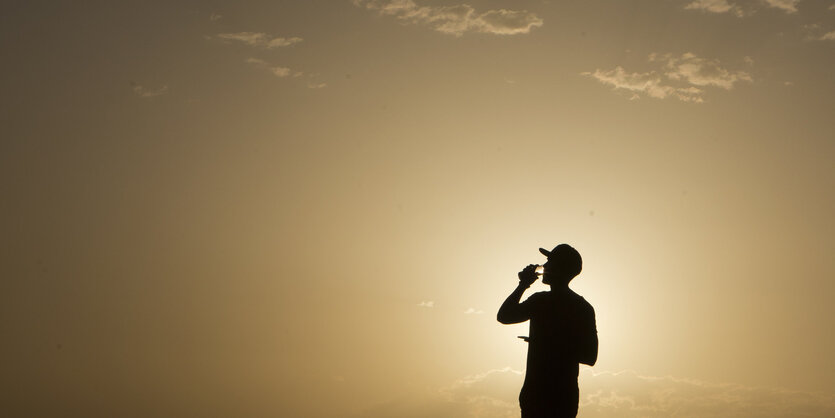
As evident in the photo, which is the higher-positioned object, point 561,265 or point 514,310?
point 561,265

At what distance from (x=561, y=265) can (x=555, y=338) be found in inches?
25.8

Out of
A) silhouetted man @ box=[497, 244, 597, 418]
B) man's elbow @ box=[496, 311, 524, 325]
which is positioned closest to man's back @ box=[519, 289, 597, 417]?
silhouetted man @ box=[497, 244, 597, 418]

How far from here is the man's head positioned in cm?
1109

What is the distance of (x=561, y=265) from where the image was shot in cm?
1110

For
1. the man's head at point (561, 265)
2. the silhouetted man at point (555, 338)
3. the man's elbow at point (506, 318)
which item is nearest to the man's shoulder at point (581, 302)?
the silhouetted man at point (555, 338)

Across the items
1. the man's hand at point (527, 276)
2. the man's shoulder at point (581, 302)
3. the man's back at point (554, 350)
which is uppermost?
the man's hand at point (527, 276)

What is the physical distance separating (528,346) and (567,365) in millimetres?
389

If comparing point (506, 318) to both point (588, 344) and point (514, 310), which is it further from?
point (588, 344)

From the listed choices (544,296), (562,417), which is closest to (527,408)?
(562,417)

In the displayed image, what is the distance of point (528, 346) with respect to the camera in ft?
36.7

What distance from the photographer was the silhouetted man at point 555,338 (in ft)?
36.1

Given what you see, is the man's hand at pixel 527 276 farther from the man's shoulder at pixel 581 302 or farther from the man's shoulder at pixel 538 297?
the man's shoulder at pixel 581 302

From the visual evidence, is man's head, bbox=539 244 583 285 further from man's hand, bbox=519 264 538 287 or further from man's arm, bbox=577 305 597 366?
man's arm, bbox=577 305 597 366

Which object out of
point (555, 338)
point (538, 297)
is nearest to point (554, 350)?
point (555, 338)
